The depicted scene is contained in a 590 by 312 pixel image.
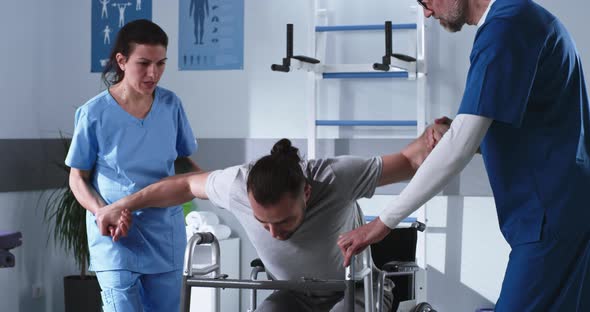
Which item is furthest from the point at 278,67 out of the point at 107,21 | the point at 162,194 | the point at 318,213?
the point at 318,213

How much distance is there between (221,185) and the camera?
8.02ft

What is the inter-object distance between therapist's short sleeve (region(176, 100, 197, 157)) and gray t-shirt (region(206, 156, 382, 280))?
0.71m

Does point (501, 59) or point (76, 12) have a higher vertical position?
point (76, 12)

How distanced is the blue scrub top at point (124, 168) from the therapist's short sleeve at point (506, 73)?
1419 millimetres

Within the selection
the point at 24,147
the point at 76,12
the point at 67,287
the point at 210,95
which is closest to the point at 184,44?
the point at 210,95

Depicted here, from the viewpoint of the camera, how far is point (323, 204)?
91.7 inches

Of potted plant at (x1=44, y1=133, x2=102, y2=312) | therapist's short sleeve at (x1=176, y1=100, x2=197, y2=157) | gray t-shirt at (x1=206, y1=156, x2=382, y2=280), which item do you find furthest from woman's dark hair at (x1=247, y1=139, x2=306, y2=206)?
potted plant at (x1=44, y1=133, x2=102, y2=312)

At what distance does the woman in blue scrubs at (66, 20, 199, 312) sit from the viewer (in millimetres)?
2865

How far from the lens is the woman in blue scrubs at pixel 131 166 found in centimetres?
287

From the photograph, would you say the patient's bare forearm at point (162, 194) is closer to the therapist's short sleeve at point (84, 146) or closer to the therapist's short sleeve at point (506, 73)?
the therapist's short sleeve at point (84, 146)

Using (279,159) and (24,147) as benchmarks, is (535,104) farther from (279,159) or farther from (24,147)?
(24,147)

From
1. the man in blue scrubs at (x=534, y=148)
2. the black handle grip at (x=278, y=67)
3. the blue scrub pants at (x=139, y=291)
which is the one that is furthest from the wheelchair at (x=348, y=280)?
the black handle grip at (x=278, y=67)

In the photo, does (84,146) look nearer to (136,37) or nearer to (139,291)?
(136,37)

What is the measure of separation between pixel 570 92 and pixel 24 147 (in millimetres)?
3441
